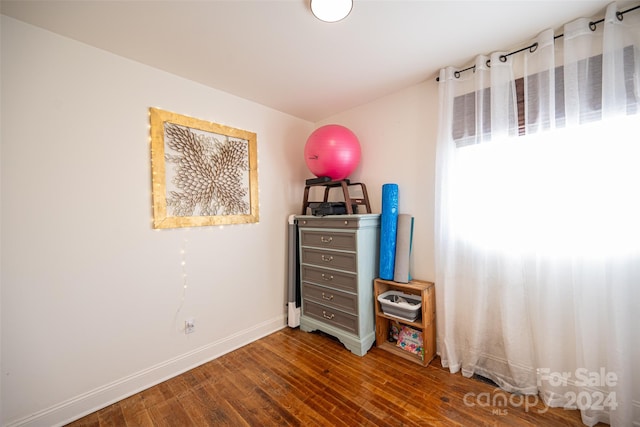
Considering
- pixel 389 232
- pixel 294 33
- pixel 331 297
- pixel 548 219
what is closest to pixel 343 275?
pixel 331 297

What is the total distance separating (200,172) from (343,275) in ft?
4.84

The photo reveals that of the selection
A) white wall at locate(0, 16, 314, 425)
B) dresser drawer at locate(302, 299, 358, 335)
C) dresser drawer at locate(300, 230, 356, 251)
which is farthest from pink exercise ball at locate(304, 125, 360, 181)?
dresser drawer at locate(302, 299, 358, 335)

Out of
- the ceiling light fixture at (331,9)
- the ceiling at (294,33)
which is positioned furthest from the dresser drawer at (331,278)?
the ceiling light fixture at (331,9)

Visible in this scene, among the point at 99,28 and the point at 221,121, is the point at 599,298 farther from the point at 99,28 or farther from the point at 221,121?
the point at 99,28

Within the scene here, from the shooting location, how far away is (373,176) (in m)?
2.48

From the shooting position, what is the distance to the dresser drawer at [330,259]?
2.08 m

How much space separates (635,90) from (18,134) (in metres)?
3.29

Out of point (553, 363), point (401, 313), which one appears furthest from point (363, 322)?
point (553, 363)

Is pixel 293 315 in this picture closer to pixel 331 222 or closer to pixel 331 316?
pixel 331 316

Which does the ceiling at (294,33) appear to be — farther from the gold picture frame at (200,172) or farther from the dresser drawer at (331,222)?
→ the dresser drawer at (331,222)

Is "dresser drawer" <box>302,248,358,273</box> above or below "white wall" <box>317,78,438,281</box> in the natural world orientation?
below

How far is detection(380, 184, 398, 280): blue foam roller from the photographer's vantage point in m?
2.09

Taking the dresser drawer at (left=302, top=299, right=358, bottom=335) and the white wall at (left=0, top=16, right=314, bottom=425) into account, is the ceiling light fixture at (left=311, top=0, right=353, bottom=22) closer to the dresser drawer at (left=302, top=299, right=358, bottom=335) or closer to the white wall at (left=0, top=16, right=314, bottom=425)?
the white wall at (left=0, top=16, right=314, bottom=425)

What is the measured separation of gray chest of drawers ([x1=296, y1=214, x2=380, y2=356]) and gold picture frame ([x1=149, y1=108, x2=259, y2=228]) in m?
0.67
